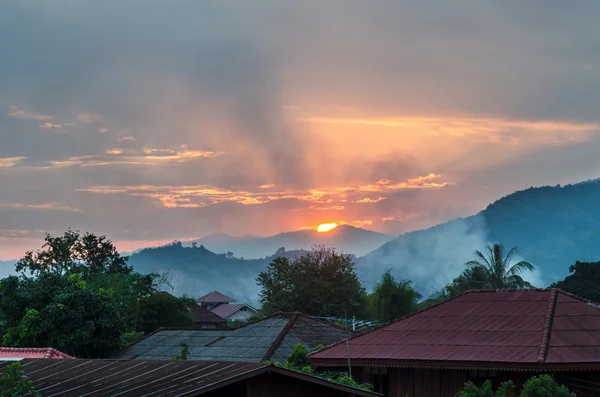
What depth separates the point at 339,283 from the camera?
72438mm

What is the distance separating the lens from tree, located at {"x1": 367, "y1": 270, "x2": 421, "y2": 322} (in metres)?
74.4

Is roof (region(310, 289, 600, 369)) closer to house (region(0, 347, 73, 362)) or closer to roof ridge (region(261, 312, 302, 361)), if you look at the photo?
roof ridge (region(261, 312, 302, 361))

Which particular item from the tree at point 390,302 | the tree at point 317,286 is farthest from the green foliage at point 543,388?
the tree at point 390,302

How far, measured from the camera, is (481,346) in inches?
1081

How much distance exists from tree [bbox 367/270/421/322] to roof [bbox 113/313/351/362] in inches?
1134

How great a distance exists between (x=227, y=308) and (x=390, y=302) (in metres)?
70.0

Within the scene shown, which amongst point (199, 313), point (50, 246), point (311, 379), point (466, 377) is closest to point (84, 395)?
point (311, 379)

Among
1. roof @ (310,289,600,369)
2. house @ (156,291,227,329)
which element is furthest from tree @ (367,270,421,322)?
roof @ (310,289,600,369)

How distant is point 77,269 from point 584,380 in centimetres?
7385

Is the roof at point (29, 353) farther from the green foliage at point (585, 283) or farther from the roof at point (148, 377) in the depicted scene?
the green foliage at point (585, 283)

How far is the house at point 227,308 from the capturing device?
13425 cm

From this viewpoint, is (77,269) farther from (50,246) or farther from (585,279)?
(585,279)

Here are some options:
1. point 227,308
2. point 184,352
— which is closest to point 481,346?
point 184,352

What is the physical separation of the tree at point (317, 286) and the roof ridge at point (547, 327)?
135 feet
